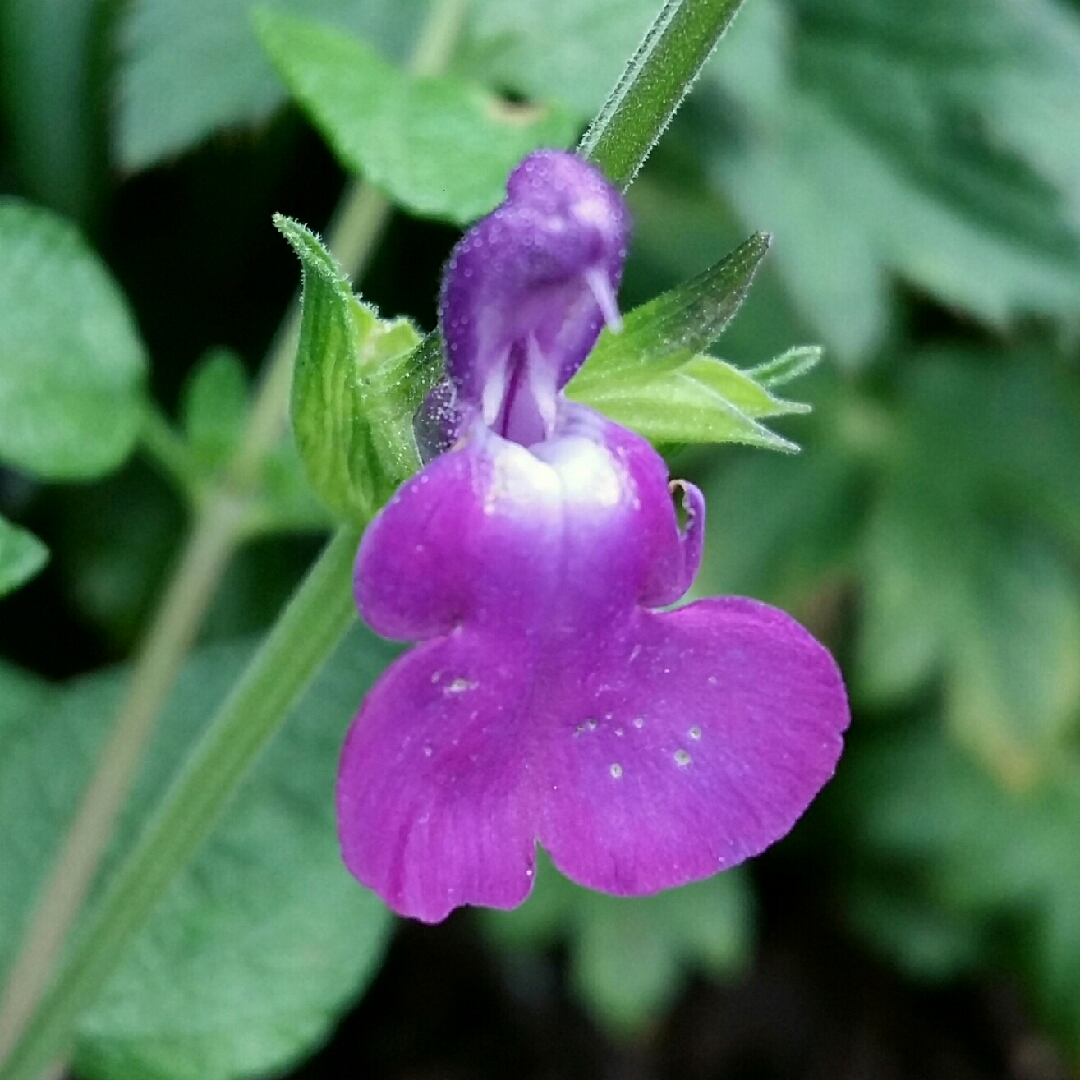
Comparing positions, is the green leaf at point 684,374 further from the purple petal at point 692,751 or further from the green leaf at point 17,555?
the green leaf at point 17,555

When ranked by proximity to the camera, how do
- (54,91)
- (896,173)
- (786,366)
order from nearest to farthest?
(786,366), (54,91), (896,173)

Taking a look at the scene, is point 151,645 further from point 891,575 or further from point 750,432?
point 891,575

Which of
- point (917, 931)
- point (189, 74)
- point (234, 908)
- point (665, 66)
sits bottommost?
point (917, 931)

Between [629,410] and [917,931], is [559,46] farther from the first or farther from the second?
[917,931]

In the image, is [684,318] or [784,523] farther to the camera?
[784,523]

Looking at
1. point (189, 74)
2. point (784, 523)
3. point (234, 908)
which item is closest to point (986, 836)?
point (784, 523)

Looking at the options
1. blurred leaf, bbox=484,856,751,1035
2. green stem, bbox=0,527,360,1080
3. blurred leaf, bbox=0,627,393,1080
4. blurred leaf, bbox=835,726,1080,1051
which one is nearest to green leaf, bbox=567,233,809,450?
green stem, bbox=0,527,360,1080

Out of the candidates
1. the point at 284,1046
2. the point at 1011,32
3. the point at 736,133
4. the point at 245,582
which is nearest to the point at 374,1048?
the point at 245,582
